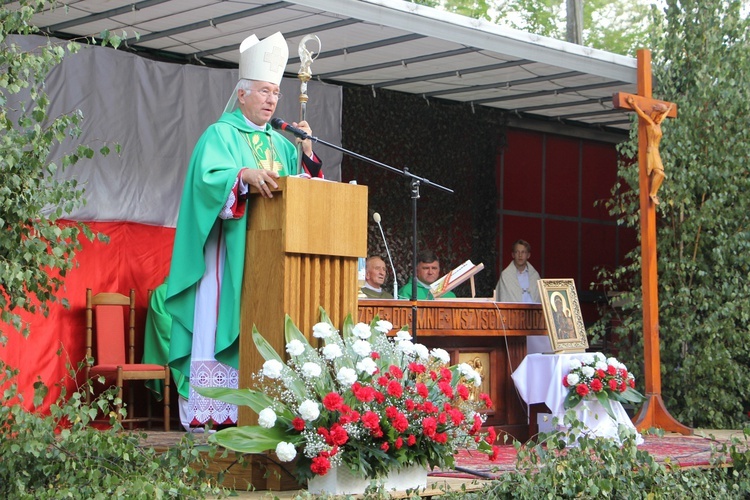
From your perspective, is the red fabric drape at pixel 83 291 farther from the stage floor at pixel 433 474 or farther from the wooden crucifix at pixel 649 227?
the wooden crucifix at pixel 649 227

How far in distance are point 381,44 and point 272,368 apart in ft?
16.5

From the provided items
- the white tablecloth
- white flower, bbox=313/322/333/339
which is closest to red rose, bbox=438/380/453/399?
white flower, bbox=313/322/333/339

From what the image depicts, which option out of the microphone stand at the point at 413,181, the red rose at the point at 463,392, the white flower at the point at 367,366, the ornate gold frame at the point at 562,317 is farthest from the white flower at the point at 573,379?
the white flower at the point at 367,366

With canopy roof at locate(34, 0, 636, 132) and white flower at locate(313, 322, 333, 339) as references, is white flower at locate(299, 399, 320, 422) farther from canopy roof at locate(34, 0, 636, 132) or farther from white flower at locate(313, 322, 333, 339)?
canopy roof at locate(34, 0, 636, 132)

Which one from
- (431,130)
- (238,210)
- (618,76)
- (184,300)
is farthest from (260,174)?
(431,130)

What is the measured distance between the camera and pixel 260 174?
4707 millimetres

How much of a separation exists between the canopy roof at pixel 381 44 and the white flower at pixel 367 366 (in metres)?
3.38

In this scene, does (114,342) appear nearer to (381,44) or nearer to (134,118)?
(134,118)

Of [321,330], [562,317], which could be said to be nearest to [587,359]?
[562,317]

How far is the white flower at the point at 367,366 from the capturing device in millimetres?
4566

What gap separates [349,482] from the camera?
4457 millimetres

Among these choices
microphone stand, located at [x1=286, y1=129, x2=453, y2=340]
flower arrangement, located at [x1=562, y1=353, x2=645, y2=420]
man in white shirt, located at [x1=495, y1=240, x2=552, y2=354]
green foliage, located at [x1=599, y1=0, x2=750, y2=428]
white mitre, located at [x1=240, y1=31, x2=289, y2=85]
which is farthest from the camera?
man in white shirt, located at [x1=495, y1=240, x2=552, y2=354]

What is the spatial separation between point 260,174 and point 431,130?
6906 millimetres

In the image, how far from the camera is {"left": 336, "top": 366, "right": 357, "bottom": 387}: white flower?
14.7ft
